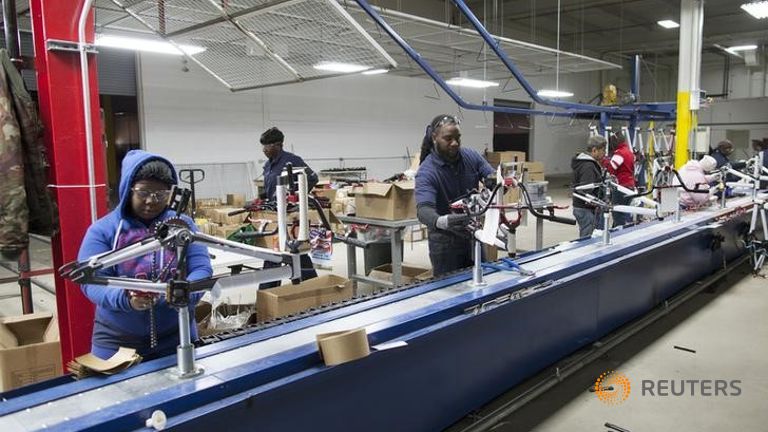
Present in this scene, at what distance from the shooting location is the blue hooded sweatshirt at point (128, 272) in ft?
5.09

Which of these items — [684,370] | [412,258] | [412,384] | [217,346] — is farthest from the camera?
[412,258]

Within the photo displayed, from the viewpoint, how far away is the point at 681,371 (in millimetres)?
2889

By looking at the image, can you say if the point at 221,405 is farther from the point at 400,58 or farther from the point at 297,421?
the point at 400,58

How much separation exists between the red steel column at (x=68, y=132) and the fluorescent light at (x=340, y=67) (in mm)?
2157

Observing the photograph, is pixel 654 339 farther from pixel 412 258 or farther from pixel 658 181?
pixel 412 258

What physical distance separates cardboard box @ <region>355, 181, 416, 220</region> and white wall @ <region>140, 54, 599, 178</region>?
190 inches

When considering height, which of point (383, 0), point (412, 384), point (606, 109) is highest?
point (383, 0)

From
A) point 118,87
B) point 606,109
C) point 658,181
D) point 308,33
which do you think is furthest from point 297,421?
point 118,87

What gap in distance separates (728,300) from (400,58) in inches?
266

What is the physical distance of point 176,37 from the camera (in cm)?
380

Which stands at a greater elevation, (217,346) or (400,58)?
(400,58)

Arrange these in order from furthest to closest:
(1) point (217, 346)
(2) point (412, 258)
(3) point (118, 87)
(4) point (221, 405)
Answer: (3) point (118, 87) < (2) point (412, 258) < (1) point (217, 346) < (4) point (221, 405)

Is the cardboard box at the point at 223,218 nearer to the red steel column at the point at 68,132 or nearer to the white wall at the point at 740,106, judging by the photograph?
the red steel column at the point at 68,132

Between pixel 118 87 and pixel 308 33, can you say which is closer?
pixel 308 33
